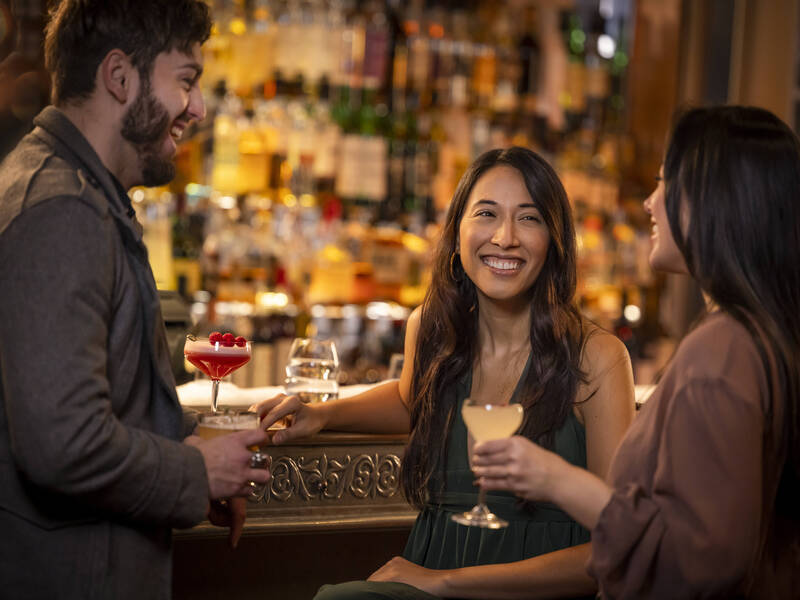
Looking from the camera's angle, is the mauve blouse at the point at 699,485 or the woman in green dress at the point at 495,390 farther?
the woman in green dress at the point at 495,390

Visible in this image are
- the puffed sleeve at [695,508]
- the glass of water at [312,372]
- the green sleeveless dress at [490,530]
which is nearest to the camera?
the puffed sleeve at [695,508]

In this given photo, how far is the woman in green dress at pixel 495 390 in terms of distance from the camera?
1934mm

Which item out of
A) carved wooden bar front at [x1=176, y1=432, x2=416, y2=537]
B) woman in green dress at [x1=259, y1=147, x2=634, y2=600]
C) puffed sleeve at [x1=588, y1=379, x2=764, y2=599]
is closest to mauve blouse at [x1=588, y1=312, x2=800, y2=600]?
puffed sleeve at [x1=588, y1=379, x2=764, y2=599]

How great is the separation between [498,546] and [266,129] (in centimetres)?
261

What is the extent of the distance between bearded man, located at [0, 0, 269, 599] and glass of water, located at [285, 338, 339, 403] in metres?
0.59

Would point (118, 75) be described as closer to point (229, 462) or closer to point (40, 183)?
point (40, 183)

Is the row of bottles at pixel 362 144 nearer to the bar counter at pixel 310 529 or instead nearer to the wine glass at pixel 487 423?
the bar counter at pixel 310 529

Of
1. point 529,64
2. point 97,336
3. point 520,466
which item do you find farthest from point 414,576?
point 529,64

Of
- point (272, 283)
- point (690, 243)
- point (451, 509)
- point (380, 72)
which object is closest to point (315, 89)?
point (380, 72)

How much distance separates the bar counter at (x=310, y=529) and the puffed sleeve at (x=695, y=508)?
2.93 feet

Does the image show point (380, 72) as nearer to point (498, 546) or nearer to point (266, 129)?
point (266, 129)

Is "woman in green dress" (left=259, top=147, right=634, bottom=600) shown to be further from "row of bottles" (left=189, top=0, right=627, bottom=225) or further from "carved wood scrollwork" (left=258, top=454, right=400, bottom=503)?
"row of bottles" (left=189, top=0, right=627, bottom=225)

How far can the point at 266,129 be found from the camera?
419 cm

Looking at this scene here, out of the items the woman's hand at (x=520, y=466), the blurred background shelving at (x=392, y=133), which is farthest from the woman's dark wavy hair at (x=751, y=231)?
the blurred background shelving at (x=392, y=133)
